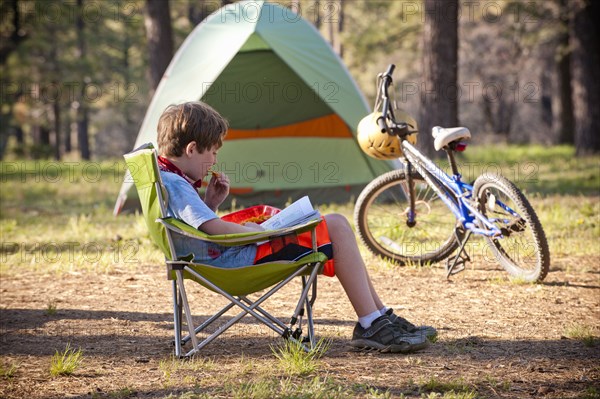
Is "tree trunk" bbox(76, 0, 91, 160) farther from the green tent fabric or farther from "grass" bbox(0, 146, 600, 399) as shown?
the green tent fabric

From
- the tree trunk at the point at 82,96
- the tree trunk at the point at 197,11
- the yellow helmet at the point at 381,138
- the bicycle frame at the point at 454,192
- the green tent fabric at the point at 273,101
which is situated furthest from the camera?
the tree trunk at the point at 197,11

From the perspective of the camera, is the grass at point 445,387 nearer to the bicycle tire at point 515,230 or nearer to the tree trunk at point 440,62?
the bicycle tire at point 515,230

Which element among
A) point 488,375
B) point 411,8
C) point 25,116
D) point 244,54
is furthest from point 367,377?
point 25,116

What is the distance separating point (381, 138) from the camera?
5055 millimetres

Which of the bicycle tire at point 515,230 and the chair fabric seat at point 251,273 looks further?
the bicycle tire at point 515,230

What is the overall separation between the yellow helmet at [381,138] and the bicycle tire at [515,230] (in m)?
0.74

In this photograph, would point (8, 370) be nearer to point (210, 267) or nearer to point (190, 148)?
point (210, 267)

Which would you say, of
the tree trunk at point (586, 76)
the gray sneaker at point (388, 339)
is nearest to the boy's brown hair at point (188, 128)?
the gray sneaker at point (388, 339)

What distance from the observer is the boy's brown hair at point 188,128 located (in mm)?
3250

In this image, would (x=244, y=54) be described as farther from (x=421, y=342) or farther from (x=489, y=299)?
(x=421, y=342)

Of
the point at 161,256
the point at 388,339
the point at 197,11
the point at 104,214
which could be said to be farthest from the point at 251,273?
the point at 197,11

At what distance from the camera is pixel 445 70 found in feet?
33.8

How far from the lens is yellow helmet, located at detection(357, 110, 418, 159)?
16.6 feet

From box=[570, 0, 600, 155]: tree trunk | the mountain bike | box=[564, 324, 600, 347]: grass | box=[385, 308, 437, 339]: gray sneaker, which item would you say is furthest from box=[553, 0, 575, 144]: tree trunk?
box=[385, 308, 437, 339]: gray sneaker
